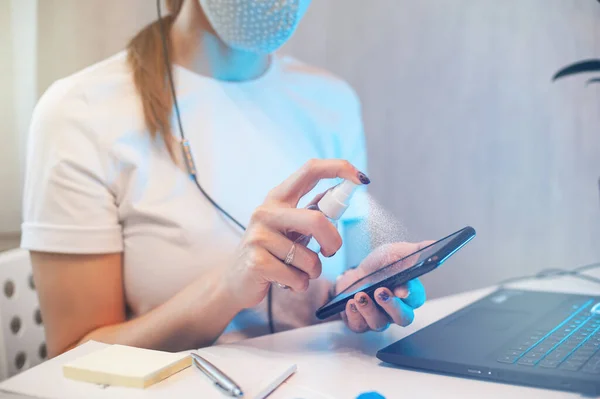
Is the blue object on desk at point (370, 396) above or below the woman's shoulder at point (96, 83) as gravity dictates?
below

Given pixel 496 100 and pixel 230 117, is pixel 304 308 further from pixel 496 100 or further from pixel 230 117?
pixel 496 100

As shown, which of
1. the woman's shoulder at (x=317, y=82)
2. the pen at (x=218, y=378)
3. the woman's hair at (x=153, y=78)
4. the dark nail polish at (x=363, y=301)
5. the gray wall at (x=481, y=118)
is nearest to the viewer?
the pen at (x=218, y=378)

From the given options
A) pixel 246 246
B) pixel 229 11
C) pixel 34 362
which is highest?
pixel 229 11

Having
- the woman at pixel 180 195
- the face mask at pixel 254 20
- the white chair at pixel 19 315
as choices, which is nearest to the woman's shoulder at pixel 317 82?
the woman at pixel 180 195

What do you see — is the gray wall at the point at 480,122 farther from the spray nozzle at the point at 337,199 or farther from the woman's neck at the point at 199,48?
the spray nozzle at the point at 337,199

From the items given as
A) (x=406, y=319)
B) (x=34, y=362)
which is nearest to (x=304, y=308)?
(x=406, y=319)

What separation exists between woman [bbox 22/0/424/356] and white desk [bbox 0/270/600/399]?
0.08ft

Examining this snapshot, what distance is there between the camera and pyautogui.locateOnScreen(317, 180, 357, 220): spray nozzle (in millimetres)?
480

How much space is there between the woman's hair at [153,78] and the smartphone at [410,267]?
0.26 m

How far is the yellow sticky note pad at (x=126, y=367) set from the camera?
43 cm

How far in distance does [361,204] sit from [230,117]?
25 cm

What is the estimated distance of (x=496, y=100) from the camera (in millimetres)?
1077

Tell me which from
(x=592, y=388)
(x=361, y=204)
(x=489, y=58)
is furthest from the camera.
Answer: (x=489, y=58)

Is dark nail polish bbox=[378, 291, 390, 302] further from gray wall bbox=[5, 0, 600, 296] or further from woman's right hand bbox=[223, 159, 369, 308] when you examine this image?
gray wall bbox=[5, 0, 600, 296]
